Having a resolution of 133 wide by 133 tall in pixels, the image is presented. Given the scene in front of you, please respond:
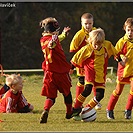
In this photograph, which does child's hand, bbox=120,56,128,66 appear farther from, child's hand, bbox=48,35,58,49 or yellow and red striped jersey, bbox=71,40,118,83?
child's hand, bbox=48,35,58,49

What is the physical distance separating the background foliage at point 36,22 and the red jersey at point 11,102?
13265mm

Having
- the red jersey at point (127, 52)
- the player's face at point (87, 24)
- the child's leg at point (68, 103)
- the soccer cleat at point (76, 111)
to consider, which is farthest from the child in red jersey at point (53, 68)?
the player's face at point (87, 24)

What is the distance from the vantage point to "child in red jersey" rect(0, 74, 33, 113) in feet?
30.9

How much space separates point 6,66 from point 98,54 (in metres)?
14.4

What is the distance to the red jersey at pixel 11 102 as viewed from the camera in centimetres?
956

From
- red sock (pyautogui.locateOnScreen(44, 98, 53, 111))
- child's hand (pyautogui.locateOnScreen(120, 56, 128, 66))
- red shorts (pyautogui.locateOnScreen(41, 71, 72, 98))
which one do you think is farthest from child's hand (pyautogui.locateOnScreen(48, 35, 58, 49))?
child's hand (pyautogui.locateOnScreen(120, 56, 128, 66))

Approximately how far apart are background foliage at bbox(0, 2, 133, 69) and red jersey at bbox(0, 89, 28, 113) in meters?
13.3

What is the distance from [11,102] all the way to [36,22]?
14.1m

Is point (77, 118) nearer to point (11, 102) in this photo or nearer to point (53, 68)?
point (53, 68)

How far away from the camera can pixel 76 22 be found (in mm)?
23453

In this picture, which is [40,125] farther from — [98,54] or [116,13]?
[116,13]

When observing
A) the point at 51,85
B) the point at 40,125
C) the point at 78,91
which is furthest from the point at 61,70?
the point at 78,91

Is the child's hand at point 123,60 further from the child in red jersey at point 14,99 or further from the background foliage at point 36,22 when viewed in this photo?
the background foliage at point 36,22

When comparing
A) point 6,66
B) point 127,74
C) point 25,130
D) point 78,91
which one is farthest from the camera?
point 6,66
